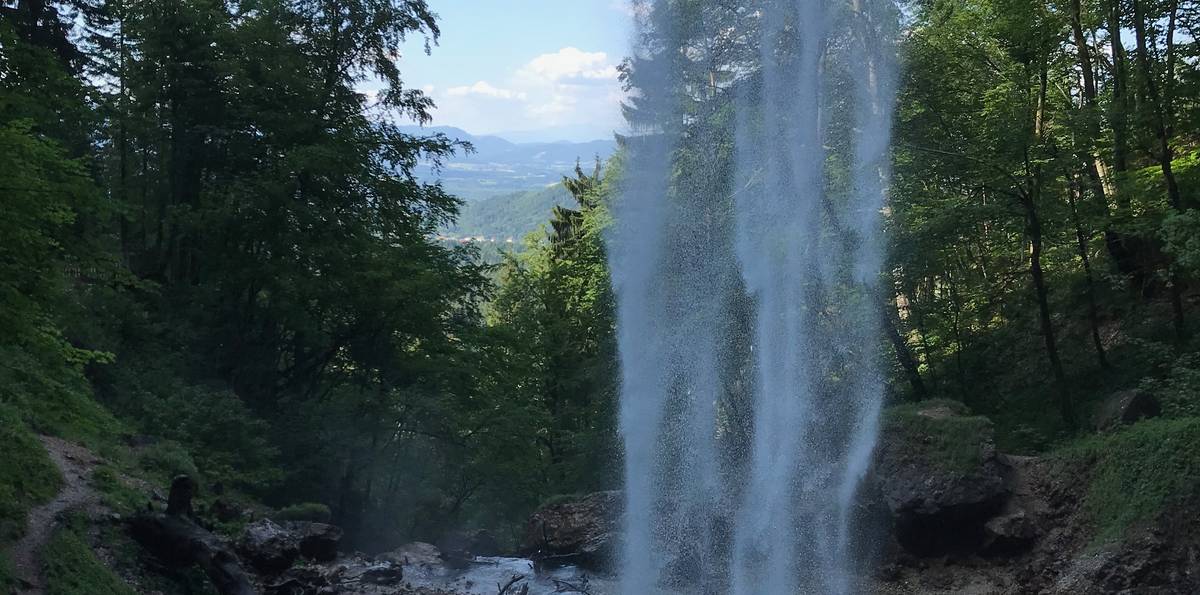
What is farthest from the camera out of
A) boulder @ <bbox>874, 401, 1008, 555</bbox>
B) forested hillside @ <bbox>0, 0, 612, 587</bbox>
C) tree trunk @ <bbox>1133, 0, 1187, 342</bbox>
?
forested hillside @ <bbox>0, 0, 612, 587</bbox>

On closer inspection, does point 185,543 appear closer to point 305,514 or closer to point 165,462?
point 165,462

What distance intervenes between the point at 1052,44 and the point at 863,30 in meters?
4.15

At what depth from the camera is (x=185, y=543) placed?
11.1 m

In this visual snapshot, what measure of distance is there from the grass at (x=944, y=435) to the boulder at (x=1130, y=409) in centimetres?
189

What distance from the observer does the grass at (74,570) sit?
9211 mm

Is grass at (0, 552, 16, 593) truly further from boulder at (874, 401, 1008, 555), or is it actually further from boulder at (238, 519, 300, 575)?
boulder at (874, 401, 1008, 555)

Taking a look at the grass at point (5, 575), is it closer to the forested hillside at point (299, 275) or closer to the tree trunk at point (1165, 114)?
the forested hillside at point (299, 275)

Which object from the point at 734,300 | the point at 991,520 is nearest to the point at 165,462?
the point at 734,300

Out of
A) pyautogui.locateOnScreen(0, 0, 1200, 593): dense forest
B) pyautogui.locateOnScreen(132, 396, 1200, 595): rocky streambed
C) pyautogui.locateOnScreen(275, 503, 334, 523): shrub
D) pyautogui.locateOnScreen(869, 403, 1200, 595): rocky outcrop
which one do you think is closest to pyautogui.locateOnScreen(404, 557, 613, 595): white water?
pyautogui.locateOnScreen(132, 396, 1200, 595): rocky streambed

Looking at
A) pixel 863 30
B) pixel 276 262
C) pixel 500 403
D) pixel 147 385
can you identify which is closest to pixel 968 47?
pixel 863 30

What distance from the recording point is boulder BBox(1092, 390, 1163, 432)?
48.3ft

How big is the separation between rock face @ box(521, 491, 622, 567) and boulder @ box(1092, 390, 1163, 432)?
8784 mm

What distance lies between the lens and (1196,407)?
1365 cm

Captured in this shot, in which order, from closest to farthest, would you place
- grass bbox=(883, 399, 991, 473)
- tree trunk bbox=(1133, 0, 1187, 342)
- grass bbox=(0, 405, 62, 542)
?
grass bbox=(0, 405, 62, 542), grass bbox=(883, 399, 991, 473), tree trunk bbox=(1133, 0, 1187, 342)
